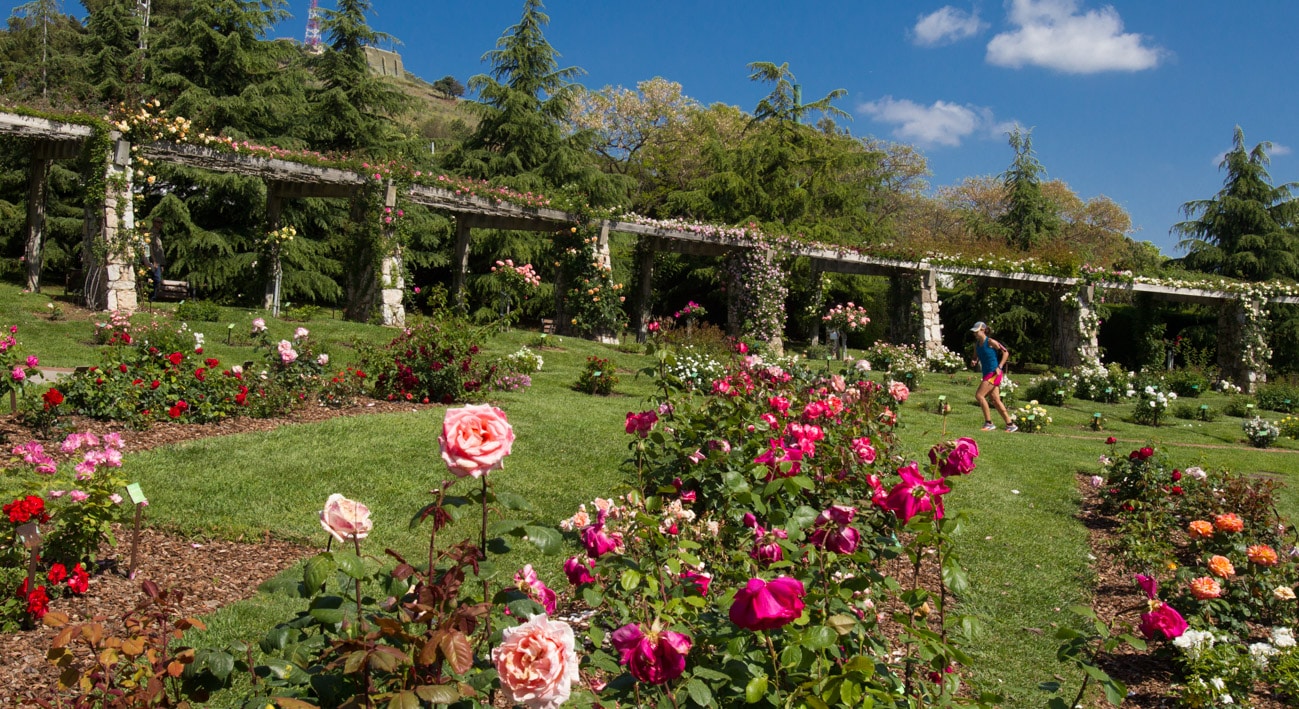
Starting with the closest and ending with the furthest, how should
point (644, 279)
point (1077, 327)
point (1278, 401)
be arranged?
point (1278, 401) < point (644, 279) < point (1077, 327)

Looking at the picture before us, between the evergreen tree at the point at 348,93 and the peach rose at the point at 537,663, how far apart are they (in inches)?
784

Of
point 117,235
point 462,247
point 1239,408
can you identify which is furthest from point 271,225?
point 1239,408

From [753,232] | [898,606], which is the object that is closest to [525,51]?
[753,232]

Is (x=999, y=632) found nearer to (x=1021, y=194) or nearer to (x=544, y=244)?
(x=544, y=244)

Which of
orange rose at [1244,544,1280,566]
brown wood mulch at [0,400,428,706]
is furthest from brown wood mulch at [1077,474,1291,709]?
brown wood mulch at [0,400,428,706]

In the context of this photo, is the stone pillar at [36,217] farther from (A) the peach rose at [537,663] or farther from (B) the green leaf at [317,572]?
(A) the peach rose at [537,663]

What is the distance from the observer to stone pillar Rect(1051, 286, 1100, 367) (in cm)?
1780

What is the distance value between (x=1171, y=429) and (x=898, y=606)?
867 centimetres

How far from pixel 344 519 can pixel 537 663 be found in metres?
0.48

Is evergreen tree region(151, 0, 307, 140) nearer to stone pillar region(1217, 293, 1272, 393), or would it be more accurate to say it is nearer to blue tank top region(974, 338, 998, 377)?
blue tank top region(974, 338, 998, 377)

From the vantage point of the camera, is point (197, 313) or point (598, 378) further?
point (197, 313)

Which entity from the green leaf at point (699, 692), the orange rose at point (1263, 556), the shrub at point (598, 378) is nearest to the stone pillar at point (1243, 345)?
the shrub at point (598, 378)

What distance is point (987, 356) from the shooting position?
364 inches

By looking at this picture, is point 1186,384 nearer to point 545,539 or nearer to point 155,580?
point 155,580
